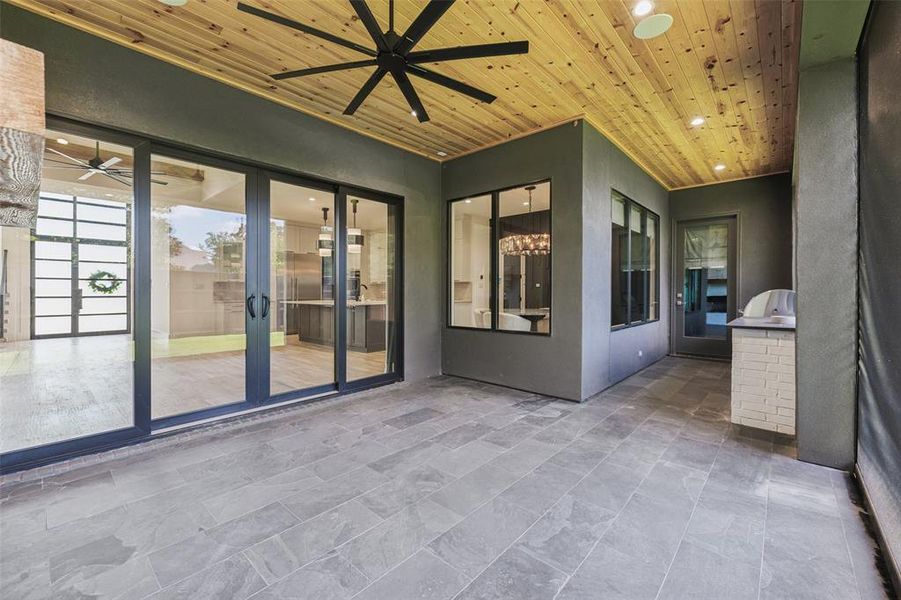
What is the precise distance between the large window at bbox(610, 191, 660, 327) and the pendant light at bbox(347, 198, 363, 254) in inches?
131

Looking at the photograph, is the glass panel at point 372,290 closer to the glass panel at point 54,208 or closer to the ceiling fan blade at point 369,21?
the glass panel at point 54,208

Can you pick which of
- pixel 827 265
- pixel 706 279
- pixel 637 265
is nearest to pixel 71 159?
pixel 827 265

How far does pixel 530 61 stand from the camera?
3188mm

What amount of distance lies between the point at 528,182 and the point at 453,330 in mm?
2234

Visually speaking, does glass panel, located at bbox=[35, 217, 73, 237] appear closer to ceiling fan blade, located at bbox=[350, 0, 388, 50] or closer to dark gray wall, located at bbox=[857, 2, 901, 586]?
ceiling fan blade, located at bbox=[350, 0, 388, 50]

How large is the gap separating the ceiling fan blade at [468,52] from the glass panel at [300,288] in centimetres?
234

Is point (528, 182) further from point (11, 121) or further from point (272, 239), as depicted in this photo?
point (11, 121)

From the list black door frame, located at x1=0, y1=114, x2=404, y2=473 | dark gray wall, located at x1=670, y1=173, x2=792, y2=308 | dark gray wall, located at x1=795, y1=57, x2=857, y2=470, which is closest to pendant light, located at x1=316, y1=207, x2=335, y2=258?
black door frame, located at x1=0, y1=114, x2=404, y2=473

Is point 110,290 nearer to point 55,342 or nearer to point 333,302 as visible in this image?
point 55,342

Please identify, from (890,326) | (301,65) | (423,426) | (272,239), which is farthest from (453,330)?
(890,326)

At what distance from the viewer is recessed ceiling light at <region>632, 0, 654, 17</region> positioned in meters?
2.51

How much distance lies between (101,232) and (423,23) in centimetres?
302

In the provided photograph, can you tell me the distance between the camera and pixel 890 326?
190cm

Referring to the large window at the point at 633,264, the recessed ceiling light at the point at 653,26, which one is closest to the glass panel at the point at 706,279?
the large window at the point at 633,264
